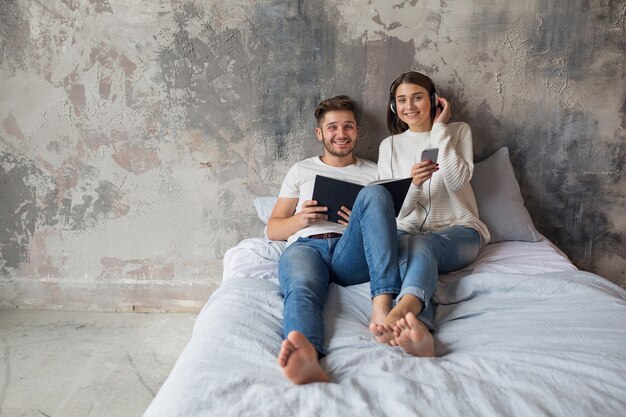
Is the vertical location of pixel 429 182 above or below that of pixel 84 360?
above

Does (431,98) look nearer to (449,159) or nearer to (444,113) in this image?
(444,113)

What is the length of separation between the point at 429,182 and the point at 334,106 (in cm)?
58

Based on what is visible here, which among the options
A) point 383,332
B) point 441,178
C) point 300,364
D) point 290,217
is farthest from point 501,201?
point 300,364

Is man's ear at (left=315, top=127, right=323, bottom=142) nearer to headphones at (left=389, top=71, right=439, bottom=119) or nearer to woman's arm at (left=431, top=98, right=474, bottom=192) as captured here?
headphones at (left=389, top=71, right=439, bottom=119)

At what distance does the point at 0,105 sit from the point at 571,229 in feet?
10.2

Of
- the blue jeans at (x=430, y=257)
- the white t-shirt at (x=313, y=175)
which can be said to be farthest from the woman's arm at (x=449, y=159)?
the white t-shirt at (x=313, y=175)

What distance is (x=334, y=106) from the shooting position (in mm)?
2322

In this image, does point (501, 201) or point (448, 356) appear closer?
point (448, 356)

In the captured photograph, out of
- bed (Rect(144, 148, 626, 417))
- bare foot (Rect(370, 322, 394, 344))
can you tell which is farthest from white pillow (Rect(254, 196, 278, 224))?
bare foot (Rect(370, 322, 394, 344))

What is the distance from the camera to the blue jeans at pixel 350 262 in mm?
1572

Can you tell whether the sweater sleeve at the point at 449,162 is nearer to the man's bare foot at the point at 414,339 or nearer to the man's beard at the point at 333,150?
the man's beard at the point at 333,150

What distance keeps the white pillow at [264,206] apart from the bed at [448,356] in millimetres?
526

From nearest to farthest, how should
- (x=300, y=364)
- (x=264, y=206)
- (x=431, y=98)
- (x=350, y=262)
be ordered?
(x=300, y=364)
(x=350, y=262)
(x=431, y=98)
(x=264, y=206)

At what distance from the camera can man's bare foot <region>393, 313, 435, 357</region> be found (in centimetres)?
133
